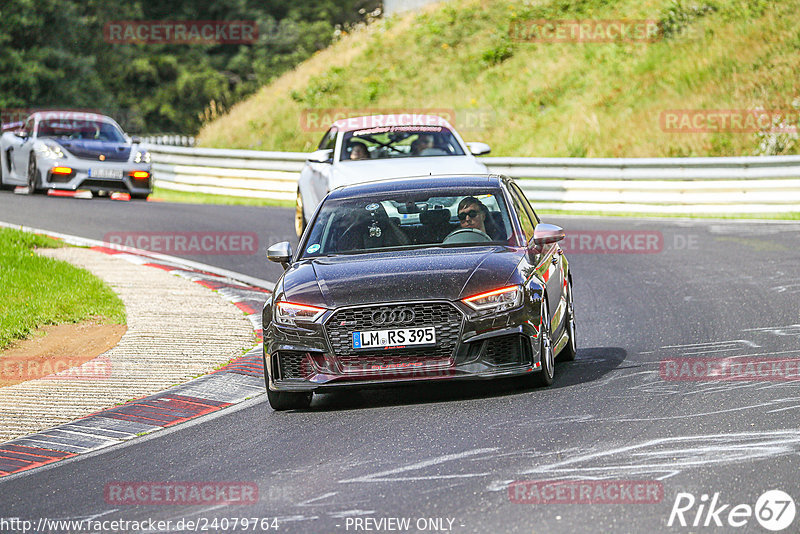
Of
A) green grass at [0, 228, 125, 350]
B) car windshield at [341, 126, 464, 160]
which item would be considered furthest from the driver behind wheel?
car windshield at [341, 126, 464, 160]

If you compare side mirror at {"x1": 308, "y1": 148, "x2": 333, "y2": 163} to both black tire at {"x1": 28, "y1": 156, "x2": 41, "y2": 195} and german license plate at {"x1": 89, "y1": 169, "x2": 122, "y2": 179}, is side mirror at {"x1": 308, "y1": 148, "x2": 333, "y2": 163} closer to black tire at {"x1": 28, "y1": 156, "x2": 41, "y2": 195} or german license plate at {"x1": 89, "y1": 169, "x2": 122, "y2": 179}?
german license plate at {"x1": 89, "y1": 169, "x2": 122, "y2": 179}

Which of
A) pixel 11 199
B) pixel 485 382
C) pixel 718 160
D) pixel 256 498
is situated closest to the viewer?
pixel 256 498

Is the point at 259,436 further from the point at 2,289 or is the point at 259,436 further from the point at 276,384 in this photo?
the point at 2,289

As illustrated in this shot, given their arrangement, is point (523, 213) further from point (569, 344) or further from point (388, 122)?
point (388, 122)

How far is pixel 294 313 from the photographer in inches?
334

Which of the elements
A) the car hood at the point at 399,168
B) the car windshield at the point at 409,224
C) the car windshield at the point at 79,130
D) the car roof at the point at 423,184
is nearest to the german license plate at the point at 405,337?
the car windshield at the point at 409,224

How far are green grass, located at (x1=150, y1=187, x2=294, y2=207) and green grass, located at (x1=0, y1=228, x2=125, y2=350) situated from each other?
10.4m

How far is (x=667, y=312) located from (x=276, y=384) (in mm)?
4874

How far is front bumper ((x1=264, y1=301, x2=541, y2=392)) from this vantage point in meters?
8.23

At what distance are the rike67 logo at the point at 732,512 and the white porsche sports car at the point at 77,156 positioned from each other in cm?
1928

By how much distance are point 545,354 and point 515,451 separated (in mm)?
1759

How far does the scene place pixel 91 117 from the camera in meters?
24.8

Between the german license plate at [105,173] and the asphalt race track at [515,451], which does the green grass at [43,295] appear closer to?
the asphalt race track at [515,451]

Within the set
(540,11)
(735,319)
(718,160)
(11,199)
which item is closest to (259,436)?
(735,319)
